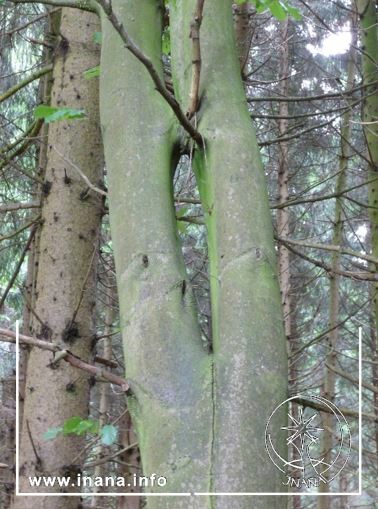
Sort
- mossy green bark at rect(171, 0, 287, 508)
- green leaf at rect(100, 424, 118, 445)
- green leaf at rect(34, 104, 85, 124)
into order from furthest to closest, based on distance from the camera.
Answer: green leaf at rect(34, 104, 85, 124) < green leaf at rect(100, 424, 118, 445) < mossy green bark at rect(171, 0, 287, 508)

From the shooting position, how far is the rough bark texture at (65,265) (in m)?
2.66

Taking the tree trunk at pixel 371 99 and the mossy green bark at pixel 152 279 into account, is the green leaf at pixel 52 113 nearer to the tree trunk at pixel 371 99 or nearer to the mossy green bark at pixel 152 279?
the mossy green bark at pixel 152 279

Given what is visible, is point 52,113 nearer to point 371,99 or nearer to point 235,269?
point 235,269

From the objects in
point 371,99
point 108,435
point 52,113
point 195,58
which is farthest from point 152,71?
point 371,99

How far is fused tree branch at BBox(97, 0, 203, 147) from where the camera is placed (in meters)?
1.11

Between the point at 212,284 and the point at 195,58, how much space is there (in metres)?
0.47

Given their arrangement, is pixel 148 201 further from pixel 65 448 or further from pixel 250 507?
pixel 65 448

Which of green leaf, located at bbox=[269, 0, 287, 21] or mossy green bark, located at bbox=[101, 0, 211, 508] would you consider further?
green leaf, located at bbox=[269, 0, 287, 21]

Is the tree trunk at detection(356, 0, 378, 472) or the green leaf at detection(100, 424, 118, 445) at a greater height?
the tree trunk at detection(356, 0, 378, 472)

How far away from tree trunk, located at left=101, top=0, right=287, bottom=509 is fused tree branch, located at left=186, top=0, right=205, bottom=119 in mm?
25

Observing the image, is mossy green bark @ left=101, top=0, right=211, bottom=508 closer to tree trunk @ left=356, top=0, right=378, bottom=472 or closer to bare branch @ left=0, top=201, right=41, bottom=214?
bare branch @ left=0, top=201, right=41, bottom=214

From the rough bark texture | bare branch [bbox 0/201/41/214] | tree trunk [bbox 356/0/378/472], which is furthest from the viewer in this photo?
tree trunk [bbox 356/0/378/472]

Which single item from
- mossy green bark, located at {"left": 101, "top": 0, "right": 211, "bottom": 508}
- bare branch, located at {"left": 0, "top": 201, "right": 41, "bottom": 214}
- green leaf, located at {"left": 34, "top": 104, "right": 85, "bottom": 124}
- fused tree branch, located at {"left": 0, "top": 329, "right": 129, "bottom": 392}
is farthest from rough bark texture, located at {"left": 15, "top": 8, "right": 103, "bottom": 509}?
fused tree branch, located at {"left": 0, "top": 329, "right": 129, "bottom": 392}

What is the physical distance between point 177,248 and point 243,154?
238 millimetres
